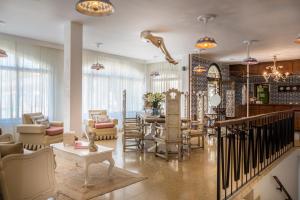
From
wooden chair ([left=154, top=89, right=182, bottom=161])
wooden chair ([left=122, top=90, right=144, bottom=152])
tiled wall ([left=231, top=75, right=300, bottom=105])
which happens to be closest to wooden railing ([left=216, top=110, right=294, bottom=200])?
wooden chair ([left=154, top=89, right=182, bottom=161])

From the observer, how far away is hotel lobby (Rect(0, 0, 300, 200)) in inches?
131

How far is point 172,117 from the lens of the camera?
17.3 ft

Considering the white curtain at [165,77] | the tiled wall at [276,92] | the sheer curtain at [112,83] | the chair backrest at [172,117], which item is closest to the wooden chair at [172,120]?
the chair backrest at [172,117]

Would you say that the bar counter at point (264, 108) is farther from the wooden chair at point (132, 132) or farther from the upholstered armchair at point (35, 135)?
the upholstered armchair at point (35, 135)

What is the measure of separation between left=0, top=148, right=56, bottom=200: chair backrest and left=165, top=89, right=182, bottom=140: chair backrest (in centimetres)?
296

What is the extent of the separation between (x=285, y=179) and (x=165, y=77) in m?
6.07

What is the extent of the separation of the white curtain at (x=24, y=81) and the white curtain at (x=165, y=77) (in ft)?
14.6

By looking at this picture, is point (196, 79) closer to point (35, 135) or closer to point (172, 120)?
point (172, 120)

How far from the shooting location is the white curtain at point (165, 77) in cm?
989

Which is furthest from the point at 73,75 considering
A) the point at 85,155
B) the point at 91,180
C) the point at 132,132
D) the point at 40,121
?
the point at 91,180

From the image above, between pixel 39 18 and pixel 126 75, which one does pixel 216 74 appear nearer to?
pixel 126 75

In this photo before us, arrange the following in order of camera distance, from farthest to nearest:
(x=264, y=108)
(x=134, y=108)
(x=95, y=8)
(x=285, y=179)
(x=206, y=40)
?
(x=134, y=108), (x=264, y=108), (x=285, y=179), (x=206, y=40), (x=95, y=8)

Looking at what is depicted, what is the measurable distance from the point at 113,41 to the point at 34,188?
5303 mm

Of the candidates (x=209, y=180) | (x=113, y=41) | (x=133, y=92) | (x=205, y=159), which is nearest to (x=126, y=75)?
(x=133, y=92)
